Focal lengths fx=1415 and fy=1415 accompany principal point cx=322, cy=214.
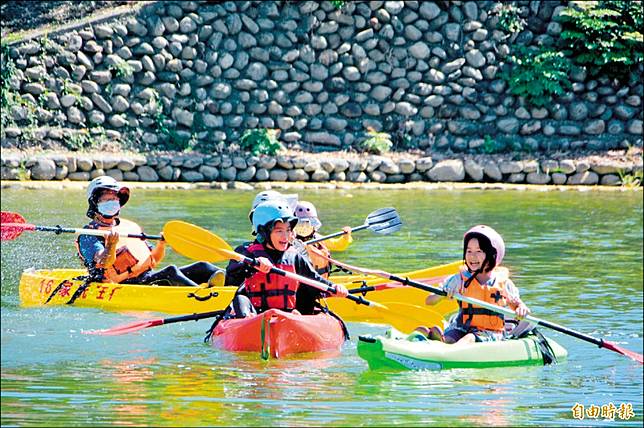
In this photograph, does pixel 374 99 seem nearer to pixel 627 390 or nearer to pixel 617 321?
pixel 617 321

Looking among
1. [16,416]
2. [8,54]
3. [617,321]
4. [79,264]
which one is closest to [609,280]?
[617,321]

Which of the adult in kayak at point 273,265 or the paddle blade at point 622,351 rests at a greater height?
the adult in kayak at point 273,265

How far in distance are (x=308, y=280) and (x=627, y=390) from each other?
213 centimetres

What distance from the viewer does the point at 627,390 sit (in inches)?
317

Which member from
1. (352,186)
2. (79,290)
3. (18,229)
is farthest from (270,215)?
(352,186)

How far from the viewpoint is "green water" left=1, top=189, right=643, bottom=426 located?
719 centimetres

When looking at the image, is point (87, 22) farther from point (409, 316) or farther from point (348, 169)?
point (409, 316)

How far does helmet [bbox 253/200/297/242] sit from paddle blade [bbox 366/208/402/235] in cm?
313

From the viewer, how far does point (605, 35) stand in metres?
21.9

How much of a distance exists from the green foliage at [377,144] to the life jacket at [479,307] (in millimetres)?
12164

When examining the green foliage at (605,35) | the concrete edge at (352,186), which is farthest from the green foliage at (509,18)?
the concrete edge at (352,186)

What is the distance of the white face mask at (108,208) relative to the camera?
1072cm

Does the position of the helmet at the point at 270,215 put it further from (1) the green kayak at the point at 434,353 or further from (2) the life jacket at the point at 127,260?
(2) the life jacket at the point at 127,260

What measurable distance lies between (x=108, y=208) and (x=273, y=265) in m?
2.16
